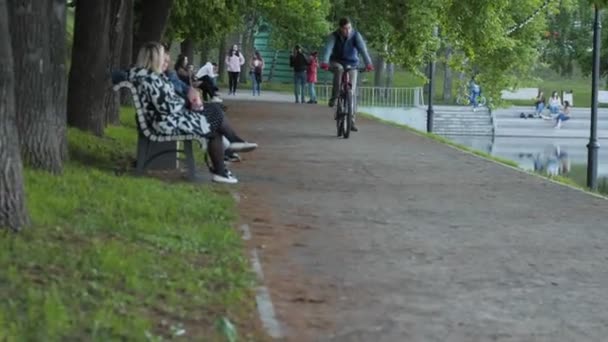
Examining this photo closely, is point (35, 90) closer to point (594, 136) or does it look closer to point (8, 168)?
point (8, 168)

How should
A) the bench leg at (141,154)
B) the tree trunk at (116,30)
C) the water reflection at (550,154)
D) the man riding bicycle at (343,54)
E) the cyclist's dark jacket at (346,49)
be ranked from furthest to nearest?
the water reflection at (550,154) → the cyclist's dark jacket at (346,49) → the man riding bicycle at (343,54) → the tree trunk at (116,30) → the bench leg at (141,154)

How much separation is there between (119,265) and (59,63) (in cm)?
537

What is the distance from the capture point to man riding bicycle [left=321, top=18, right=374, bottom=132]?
19.4 m

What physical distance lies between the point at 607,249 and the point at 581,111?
55312mm

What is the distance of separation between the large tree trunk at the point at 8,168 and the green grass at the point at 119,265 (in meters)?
0.13

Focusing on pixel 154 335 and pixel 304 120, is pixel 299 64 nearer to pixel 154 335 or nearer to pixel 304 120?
pixel 304 120

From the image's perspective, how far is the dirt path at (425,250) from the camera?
6.96 m

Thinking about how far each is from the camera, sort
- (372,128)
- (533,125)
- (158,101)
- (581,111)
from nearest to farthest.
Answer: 1. (158,101)
2. (372,128)
3. (533,125)
4. (581,111)

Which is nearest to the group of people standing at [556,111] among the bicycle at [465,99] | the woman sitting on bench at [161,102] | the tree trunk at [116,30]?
the bicycle at [465,99]

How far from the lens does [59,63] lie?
40.5 ft

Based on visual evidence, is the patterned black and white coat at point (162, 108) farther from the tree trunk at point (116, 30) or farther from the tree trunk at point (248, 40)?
the tree trunk at point (248, 40)

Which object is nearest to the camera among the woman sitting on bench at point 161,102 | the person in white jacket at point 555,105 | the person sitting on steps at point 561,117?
the woman sitting on bench at point 161,102

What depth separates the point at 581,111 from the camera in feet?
208

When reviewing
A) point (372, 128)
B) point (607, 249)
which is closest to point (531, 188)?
point (607, 249)
